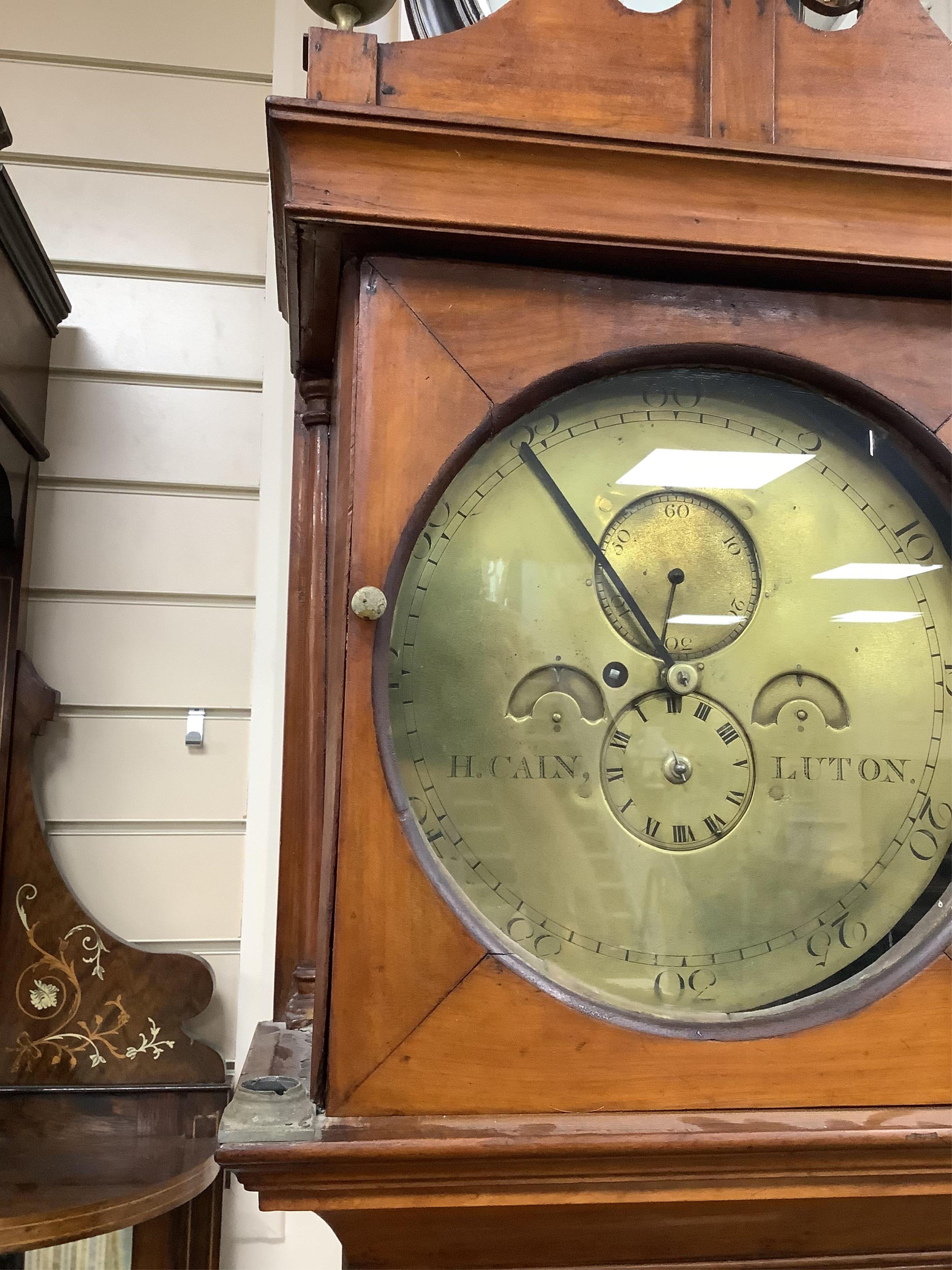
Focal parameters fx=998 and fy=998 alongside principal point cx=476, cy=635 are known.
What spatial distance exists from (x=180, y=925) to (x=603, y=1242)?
2.40ft

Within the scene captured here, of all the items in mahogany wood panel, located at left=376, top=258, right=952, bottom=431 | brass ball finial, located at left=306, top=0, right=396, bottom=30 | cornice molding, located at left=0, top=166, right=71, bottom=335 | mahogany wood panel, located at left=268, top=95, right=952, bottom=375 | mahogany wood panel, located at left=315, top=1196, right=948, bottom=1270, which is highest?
cornice molding, located at left=0, top=166, right=71, bottom=335

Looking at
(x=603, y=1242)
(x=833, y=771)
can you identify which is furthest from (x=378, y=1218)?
(x=833, y=771)

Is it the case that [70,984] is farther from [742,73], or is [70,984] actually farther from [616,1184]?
[742,73]

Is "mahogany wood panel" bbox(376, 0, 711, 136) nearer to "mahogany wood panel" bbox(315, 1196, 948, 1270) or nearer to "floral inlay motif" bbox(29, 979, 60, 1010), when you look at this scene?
"mahogany wood panel" bbox(315, 1196, 948, 1270)

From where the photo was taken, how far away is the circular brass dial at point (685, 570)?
64cm

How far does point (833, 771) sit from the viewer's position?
0.65 metres

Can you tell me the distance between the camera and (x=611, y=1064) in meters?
0.57

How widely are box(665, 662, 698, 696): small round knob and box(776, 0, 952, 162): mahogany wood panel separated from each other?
346mm

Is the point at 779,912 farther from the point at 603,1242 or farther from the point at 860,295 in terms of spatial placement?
the point at 860,295

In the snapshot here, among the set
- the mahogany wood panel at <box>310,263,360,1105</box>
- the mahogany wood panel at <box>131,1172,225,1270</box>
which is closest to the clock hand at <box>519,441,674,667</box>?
the mahogany wood panel at <box>310,263,360,1105</box>

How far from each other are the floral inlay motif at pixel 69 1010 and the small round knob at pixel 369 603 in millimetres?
741

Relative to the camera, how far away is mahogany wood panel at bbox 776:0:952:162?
25.8 inches

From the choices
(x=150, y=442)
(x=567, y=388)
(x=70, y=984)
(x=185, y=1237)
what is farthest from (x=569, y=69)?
(x=185, y=1237)

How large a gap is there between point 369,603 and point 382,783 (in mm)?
106
